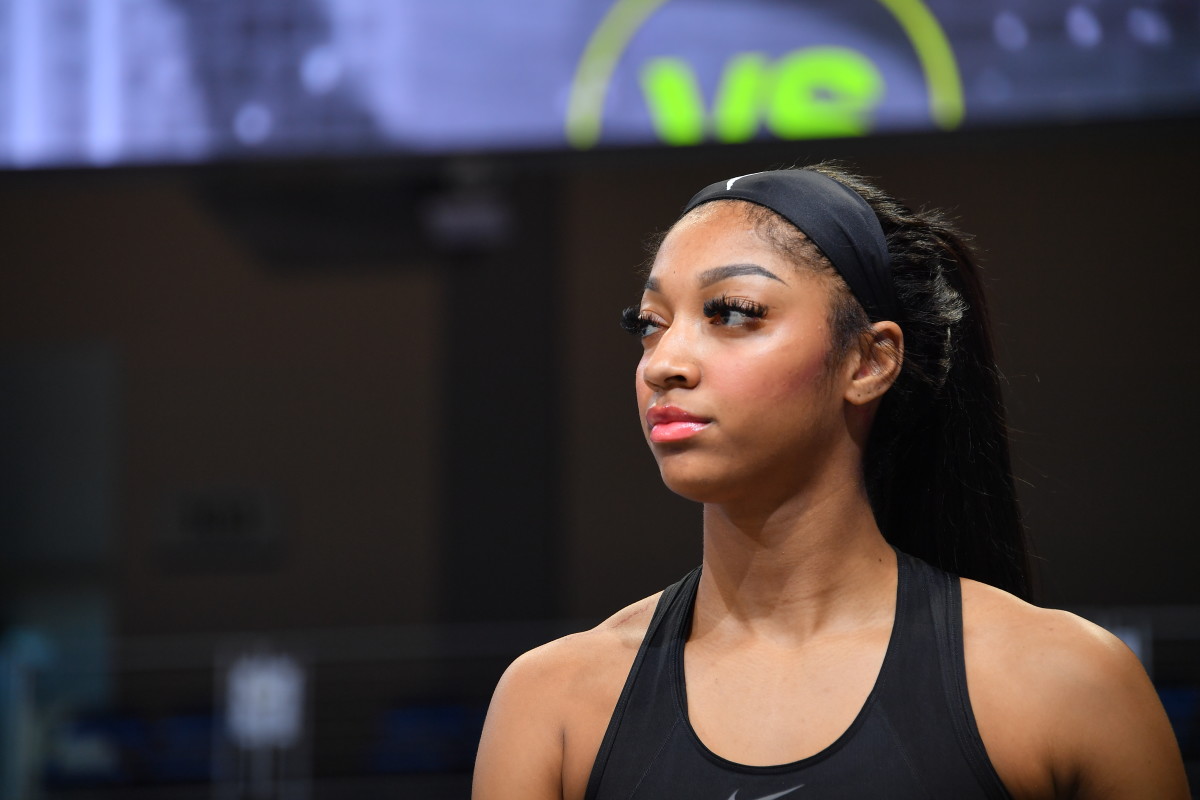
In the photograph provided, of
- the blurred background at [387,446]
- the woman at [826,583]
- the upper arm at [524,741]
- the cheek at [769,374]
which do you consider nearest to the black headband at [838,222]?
the woman at [826,583]

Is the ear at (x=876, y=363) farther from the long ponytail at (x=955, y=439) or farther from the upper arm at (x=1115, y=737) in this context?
the upper arm at (x=1115, y=737)

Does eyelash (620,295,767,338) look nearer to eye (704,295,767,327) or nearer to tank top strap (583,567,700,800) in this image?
eye (704,295,767,327)

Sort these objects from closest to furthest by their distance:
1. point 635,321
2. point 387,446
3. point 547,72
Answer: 1. point 635,321
2. point 547,72
3. point 387,446

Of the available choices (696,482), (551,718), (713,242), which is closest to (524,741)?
(551,718)

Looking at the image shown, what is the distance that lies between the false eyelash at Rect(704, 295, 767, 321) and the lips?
4.1 inches

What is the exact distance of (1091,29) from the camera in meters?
2.89

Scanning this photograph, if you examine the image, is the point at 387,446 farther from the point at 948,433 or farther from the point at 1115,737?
the point at 1115,737

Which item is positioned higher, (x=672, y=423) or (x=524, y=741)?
(x=672, y=423)

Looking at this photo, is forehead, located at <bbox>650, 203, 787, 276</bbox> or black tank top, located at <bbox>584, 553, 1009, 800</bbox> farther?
forehead, located at <bbox>650, 203, 787, 276</bbox>

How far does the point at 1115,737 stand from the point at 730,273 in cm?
56

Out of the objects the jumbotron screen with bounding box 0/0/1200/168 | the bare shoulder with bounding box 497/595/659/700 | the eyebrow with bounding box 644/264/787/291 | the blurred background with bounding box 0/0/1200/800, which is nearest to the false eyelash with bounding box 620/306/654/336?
the eyebrow with bounding box 644/264/787/291

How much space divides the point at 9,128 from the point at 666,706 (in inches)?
103

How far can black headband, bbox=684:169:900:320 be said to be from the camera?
1266mm

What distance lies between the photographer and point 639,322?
1.36 meters
